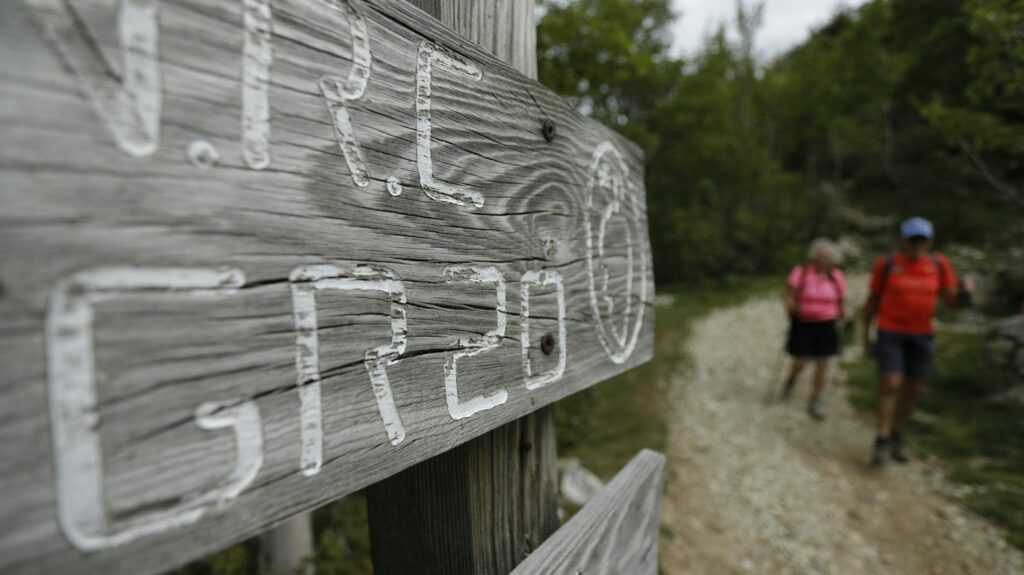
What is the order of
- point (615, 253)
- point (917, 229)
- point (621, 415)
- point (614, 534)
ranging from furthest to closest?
point (621, 415)
point (917, 229)
point (615, 253)
point (614, 534)

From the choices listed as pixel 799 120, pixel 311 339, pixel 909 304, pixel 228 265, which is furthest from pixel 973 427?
pixel 799 120

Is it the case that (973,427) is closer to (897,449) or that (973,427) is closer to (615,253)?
(897,449)

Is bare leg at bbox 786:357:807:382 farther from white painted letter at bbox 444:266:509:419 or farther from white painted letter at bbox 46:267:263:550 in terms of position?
white painted letter at bbox 46:267:263:550

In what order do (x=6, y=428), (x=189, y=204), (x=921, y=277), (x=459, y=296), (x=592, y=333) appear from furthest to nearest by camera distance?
(x=921, y=277)
(x=592, y=333)
(x=459, y=296)
(x=189, y=204)
(x=6, y=428)

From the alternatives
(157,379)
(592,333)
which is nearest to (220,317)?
(157,379)

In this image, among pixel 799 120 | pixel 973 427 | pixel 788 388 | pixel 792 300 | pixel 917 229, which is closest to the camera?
pixel 917 229

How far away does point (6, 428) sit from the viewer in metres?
0.36

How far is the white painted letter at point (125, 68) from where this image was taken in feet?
1.31

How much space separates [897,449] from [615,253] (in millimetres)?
4990

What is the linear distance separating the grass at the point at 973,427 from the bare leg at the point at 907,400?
1.93 ft

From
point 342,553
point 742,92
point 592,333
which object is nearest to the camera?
point 592,333

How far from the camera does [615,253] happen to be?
124 cm

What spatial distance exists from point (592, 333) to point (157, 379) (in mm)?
846

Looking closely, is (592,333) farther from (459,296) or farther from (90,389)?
(90,389)
